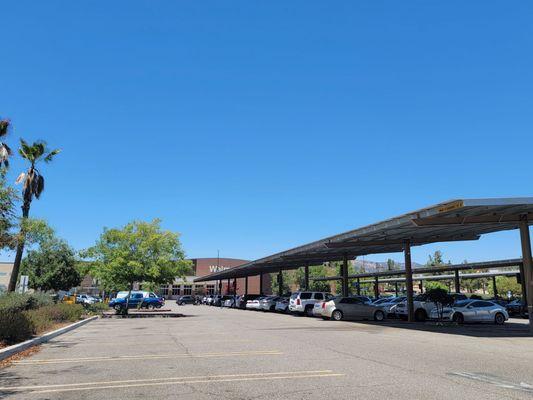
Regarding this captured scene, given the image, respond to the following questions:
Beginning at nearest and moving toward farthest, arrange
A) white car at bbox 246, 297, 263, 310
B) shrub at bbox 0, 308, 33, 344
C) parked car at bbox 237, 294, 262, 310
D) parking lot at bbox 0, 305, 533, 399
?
1. parking lot at bbox 0, 305, 533, 399
2. shrub at bbox 0, 308, 33, 344
3. white car at bbox 246, 297, 263, 310
4. parked car at bbox 237, 294, 262, 310

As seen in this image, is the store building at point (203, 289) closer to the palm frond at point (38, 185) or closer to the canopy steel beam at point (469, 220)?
the palm frond at point (38, 185)

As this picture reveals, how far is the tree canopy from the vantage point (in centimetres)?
3662

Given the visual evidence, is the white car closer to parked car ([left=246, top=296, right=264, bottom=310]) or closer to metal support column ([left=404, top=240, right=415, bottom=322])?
parked car ([left=246, top=296, right=264, bottom=310])

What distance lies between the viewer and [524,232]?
74.2 feet

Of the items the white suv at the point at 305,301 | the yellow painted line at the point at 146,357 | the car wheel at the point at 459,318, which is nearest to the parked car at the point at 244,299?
the white suv at the point at 305,301

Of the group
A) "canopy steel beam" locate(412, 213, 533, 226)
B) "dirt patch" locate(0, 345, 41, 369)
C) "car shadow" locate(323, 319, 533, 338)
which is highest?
"canopy steel beam" locate(412, 213, 533, 226)

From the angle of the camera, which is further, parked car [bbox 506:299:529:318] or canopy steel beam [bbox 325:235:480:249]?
parked car [bbox 506:299:529:318]

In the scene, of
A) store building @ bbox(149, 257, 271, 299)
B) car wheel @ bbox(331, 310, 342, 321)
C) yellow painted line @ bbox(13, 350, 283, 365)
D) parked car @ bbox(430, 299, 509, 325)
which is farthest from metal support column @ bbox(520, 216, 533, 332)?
store building @ bbox(149, 257, 271, 299)

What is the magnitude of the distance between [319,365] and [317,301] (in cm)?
2675

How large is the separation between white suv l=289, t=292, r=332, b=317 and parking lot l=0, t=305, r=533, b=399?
804 inches

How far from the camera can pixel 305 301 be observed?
37.4 metres

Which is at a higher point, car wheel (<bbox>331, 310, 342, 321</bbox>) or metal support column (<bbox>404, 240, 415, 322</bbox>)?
metal support column (<bbox>404, 240, 415, 322</bbox>)

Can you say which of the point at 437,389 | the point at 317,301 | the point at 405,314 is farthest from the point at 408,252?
the point at 437,389

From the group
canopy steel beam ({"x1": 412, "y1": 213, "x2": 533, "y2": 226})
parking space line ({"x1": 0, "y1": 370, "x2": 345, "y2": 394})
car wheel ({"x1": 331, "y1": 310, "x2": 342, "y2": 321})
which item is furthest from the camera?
car wheel ({"x1": 331, "y1": 310, "x2": 342, "y2": 321})
